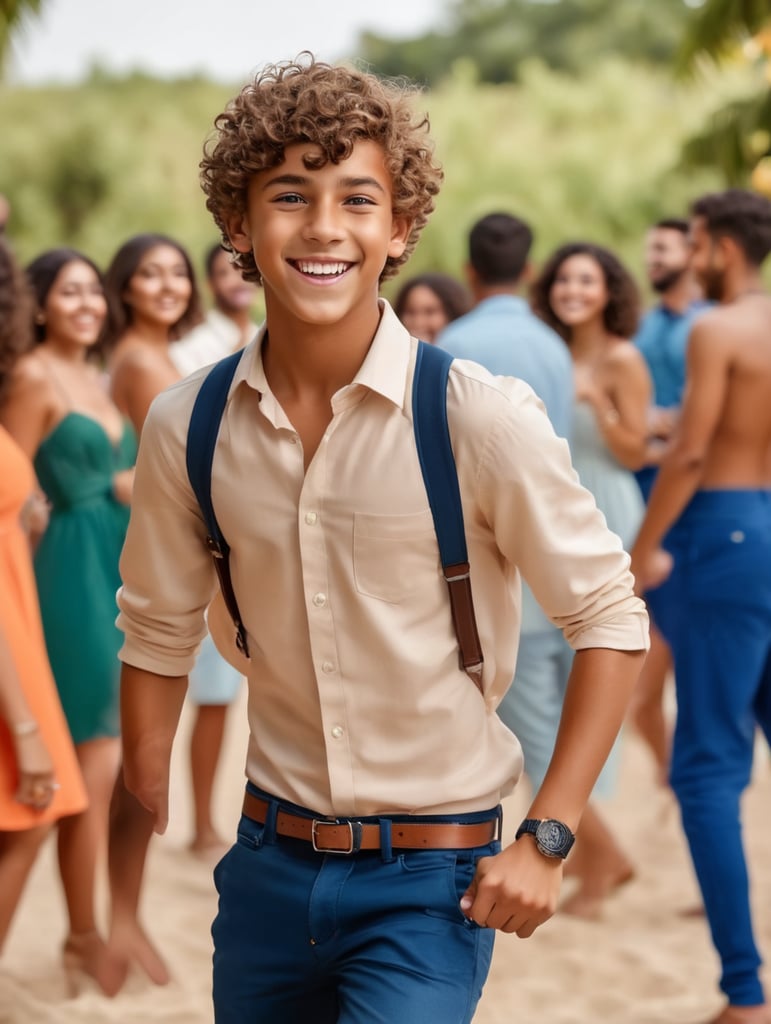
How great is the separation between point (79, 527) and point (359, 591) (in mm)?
2612

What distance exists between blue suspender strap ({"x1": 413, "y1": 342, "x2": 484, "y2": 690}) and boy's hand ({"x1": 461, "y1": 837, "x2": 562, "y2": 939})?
35 cm

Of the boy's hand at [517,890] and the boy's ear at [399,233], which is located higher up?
the boy's ear at [399,233]

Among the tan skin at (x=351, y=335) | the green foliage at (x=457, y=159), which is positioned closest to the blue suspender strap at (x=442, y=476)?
the tan skin at (x=351, y=335)

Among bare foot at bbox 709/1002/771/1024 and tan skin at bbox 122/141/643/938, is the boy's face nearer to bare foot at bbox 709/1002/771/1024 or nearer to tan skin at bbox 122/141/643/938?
tan skin at bbox 122/141/643/938

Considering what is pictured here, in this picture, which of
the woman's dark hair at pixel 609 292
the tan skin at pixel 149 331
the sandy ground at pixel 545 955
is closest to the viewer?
the sandy ground at pixel 545 955

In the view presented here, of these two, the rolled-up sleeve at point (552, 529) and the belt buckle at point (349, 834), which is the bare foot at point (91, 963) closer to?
the belt buckle at point (349, 834)

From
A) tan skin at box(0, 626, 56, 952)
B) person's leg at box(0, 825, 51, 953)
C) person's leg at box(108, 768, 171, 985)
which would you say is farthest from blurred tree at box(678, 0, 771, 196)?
tan skin at box(0, 626, 56, 952)

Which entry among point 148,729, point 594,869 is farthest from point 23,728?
point 594,869

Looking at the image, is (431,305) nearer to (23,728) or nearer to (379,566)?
(23,728)

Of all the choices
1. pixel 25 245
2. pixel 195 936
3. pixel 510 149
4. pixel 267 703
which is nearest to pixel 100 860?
pixel 195 936

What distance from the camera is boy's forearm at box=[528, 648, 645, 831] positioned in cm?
205

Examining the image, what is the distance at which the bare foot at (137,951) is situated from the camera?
4258 mm

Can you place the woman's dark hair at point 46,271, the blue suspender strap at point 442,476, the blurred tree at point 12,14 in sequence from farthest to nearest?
the blurred tree at point 12,14
the woman's dark hair at point 46,271
the blue suspender strap at point 442,476

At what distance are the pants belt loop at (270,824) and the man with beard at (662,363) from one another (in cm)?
383
